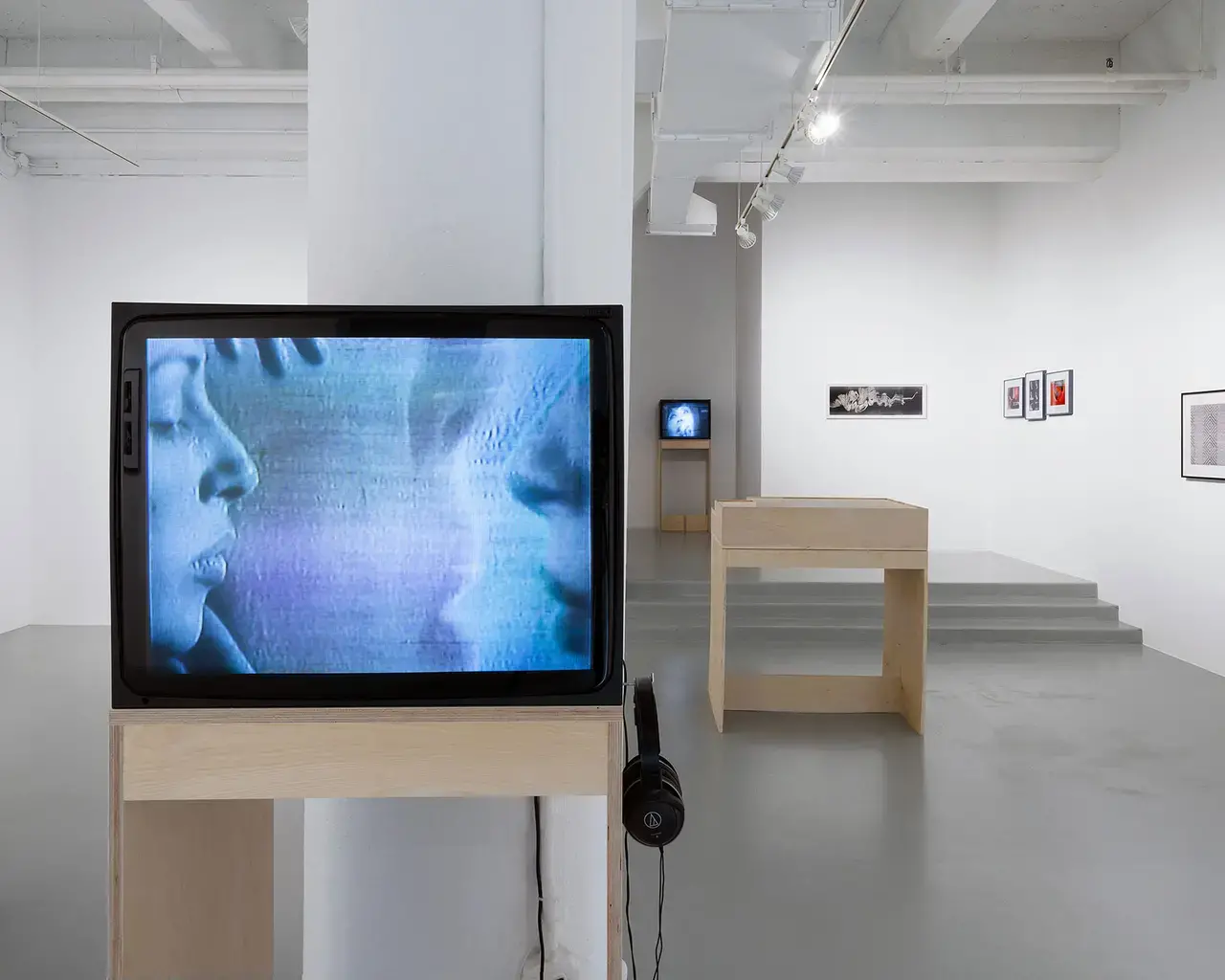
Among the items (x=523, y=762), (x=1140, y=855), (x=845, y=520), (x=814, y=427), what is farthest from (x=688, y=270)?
(x=523, y=762)

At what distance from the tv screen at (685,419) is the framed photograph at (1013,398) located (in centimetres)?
330

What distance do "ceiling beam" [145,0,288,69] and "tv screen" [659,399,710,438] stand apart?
5639 mm

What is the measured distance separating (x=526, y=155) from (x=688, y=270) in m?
9.54

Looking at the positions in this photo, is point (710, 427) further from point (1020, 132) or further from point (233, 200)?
point (233, 200)

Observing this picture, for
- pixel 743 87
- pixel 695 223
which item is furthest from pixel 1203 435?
pixel 695 223

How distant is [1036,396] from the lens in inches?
335

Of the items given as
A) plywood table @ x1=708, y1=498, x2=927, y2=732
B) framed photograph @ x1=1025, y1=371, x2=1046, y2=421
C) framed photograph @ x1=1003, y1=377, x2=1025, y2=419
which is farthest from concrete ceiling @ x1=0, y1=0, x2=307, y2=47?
framed photograph @ x1=1003, y1=377, x2=1025, y2=419

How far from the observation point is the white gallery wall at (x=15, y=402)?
7.05 meters

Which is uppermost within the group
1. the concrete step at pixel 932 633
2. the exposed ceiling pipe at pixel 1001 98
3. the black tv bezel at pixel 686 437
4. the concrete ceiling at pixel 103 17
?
the concrete ceiling at pixel 103 17

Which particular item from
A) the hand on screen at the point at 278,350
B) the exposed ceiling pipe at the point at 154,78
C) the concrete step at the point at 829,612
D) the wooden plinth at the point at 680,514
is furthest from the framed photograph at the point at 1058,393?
the hand on screen at the point at 278,350

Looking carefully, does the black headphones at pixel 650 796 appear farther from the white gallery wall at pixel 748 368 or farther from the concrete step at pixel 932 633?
the white gallery wall at pixel 748 368

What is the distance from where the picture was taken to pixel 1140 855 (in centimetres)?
309

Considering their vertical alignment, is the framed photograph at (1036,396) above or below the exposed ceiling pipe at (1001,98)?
below

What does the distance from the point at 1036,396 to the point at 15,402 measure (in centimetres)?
885
